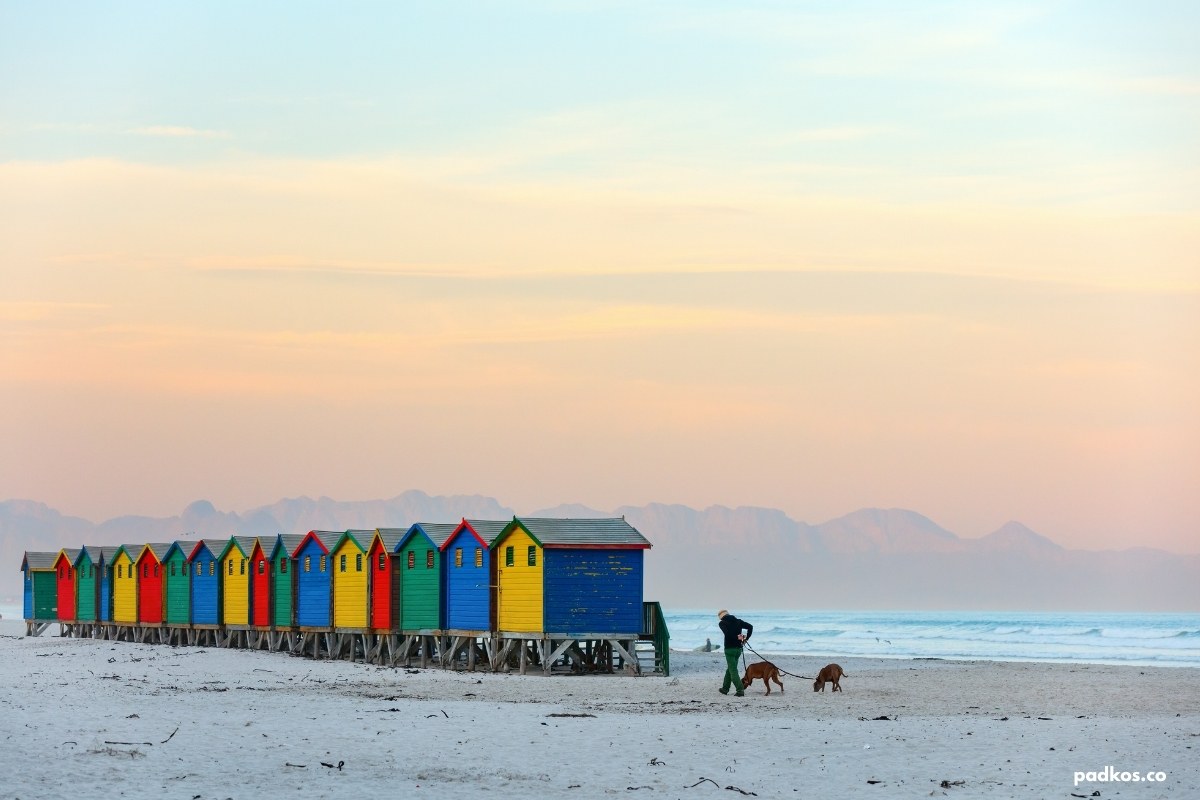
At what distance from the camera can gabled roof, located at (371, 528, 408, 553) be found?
158ft

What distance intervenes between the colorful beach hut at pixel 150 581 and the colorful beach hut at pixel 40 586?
14.2m

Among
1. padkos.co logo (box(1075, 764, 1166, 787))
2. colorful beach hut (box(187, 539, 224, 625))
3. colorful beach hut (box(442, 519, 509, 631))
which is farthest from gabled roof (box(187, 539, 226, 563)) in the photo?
padkos.co logo (box(1075, 764, 1166, 787))

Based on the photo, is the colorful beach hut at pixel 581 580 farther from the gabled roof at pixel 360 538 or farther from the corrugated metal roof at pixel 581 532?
the gabled roof at pixel 360 538

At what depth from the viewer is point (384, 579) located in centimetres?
4859

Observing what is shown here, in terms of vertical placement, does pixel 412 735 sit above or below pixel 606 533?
below

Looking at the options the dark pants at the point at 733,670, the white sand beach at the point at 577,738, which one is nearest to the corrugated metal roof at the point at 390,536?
the white sand beach at the point at 577,738

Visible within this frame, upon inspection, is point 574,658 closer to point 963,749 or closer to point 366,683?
point 366,683

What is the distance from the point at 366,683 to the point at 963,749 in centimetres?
1817

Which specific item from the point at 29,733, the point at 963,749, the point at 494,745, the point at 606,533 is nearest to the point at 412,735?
the point at 494,745

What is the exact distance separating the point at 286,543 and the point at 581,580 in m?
18.8

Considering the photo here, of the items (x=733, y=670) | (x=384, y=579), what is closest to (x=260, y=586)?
(x=384, y=579)

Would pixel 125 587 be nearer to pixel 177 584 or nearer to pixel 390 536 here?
pixel 177 584

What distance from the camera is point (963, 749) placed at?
23156mm

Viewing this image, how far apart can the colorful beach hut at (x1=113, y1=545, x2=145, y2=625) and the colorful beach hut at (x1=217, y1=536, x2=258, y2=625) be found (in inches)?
396
